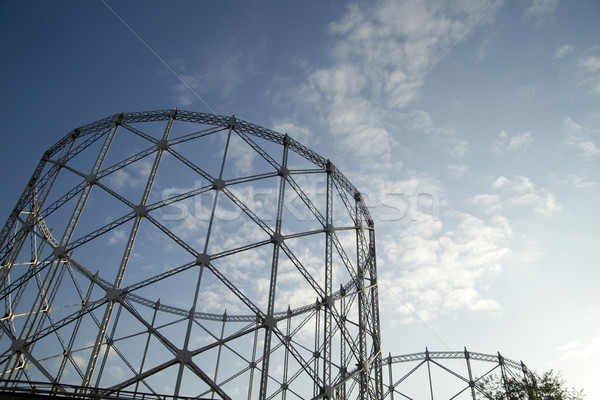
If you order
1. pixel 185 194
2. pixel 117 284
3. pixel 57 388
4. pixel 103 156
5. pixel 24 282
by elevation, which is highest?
pixel 103 156

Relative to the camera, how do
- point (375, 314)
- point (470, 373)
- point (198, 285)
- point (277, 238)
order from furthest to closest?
point (470, 373), point (375, 314), point (277, 238), point (198, 285)

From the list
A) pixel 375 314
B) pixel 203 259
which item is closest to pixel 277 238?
pixel 203 259

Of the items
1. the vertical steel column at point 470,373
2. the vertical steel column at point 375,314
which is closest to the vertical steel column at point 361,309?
the vertical steel column at point 375,314

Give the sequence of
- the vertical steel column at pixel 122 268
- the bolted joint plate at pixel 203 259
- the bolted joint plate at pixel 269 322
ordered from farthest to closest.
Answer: the bolted joint plate at pixel 203 259 → the bolted joint plate at pixel 269 322 → the vertical steel column at pixel 122 268

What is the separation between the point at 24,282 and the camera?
53.8 ft

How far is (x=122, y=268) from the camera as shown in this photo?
13742 millimetres

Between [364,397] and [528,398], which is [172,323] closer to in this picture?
[364,397]

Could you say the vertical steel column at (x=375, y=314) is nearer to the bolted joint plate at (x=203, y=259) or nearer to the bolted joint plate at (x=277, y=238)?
the bolted joint plate at (x=277, y=238)

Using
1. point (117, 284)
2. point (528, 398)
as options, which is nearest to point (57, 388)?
point (117, 284)

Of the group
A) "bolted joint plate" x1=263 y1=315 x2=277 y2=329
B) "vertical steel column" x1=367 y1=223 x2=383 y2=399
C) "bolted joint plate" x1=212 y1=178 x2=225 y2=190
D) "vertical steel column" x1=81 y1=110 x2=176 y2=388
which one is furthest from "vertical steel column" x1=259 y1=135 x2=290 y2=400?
"vertical steel column" x1=367 y1=223 x2=383 y2=399

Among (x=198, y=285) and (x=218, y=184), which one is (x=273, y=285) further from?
(x=218, y=184)

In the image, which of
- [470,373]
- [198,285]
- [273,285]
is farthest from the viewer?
[470,373]

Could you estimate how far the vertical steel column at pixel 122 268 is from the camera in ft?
39.7

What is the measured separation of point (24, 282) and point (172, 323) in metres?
9.82
